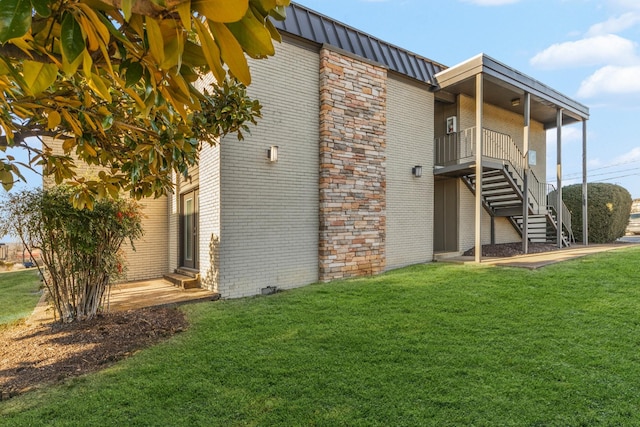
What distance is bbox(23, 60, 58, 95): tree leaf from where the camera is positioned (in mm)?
948

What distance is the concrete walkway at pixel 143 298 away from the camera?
524 centimetres

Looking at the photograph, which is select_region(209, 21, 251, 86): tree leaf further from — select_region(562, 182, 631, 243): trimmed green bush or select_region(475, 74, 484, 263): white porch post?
select_region(562, 182, 631, 243): trimmed green bush

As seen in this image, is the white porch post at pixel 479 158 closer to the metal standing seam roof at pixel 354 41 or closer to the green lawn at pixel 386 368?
the metal standing seam roof at pixel 354 41

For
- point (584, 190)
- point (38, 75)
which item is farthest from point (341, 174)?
point (584, 190)

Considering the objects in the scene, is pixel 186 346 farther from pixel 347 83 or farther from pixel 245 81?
pixel 347 83

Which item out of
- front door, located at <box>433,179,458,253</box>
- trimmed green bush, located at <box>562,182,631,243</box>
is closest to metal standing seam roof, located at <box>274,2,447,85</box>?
front door, located at <box>433,179,458,253</box>

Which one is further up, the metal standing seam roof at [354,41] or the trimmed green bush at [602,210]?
the metal standing seam roof at [354,41]

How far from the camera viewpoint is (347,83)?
24.8 ft

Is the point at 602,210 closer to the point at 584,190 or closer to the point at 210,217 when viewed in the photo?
the point at 584,190

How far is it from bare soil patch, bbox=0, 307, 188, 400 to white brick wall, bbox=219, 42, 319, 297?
1.65 metres

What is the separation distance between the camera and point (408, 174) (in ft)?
29.2

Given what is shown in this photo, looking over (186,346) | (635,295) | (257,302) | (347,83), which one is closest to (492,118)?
(347,83)

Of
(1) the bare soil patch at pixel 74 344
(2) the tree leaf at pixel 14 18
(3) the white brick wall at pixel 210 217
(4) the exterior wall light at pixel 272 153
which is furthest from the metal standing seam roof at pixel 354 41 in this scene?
(2) the tree leaf at pixel 14 18

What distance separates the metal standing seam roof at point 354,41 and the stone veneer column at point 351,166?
42 centimetres
